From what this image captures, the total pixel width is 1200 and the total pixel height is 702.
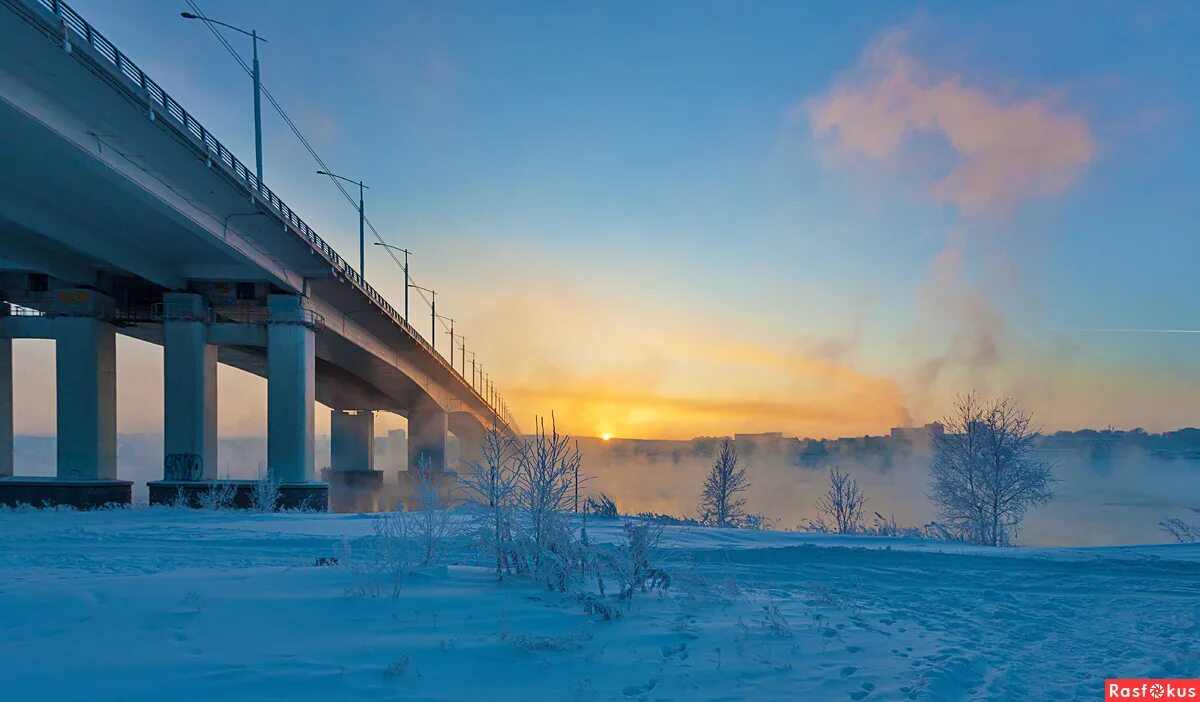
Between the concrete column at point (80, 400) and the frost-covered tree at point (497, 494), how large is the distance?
27.3 metres

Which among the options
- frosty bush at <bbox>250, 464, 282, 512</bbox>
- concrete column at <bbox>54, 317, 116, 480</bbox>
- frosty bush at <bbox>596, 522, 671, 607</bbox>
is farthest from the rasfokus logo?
concrete column at <bbox>54, 317, 116, 480</bbox>

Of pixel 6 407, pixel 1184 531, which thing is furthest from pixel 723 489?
pixel 6 407

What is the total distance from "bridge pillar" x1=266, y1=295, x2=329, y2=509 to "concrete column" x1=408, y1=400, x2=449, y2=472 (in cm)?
3009

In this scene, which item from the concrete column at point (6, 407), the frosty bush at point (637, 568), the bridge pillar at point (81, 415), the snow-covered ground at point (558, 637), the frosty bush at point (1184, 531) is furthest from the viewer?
the concrete column at point (6, 407)

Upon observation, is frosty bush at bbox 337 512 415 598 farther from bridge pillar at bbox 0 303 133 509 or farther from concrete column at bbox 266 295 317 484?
bridge pillar at bbox 0 303 133 509

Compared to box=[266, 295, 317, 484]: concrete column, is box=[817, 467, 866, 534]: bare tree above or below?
below

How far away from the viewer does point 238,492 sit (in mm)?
28016

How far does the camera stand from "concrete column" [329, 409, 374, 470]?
62.3 m

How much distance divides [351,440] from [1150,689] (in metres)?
63.6

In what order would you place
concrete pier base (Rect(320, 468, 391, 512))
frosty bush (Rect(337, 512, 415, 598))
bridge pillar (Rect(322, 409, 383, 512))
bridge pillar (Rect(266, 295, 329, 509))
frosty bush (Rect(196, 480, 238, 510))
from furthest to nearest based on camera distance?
bridge pillar (Rect(322, 409, 383, 512)), concrete pier base (Rect(320, 468, 391, 512)), bridge pillar (Rect(266, 295, 329, 509)), frosty bush (Rect(196, 480, 238, 510)), frosty bush (Rect(337, 512, 415, 598))

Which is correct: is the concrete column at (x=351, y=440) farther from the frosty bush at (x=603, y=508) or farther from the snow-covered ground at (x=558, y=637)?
the snow-covered ground at (x=558, y=637)

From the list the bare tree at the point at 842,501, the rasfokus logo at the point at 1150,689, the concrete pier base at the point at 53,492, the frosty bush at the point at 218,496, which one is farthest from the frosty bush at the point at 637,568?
the bare tree at the point at 842,501

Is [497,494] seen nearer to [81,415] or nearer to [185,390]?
[185,390]

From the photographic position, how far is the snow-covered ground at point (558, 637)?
527 cm
